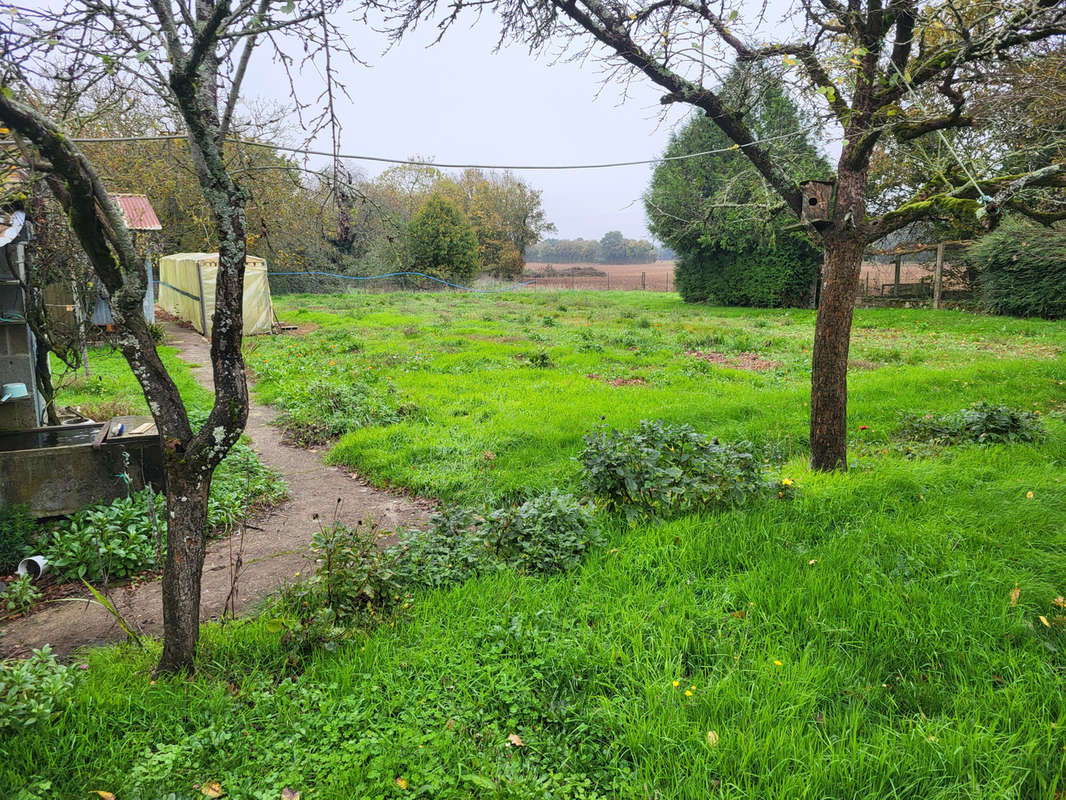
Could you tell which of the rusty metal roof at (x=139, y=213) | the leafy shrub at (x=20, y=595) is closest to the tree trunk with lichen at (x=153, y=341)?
the leafy shrub at (x=20, y=595)

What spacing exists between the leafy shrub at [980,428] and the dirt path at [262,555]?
5.56 meters

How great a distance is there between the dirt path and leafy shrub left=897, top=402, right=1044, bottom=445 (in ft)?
18.3

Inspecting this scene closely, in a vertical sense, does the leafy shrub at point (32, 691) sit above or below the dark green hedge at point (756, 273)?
below

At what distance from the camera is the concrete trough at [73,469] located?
15.0ft

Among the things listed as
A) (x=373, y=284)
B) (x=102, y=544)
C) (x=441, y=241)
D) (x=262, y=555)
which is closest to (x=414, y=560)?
(x=262, y=555)

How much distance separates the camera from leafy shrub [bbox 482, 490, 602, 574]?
380 centimetres

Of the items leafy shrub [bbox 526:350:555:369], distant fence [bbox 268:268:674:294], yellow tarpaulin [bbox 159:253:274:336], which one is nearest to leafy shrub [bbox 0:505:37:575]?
leafy shrub [bbox 526:350:555:369]

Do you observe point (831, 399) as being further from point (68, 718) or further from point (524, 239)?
point (524, 239)

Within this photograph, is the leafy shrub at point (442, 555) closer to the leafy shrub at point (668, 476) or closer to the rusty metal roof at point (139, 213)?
the leafy shrub at point (668, 476)

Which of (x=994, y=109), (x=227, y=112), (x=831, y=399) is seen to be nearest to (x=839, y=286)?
(x=831, y=399)

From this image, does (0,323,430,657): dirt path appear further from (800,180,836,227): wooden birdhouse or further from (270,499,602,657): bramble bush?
(800,180,836,227): wooden birdhouse

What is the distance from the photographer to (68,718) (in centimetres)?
244

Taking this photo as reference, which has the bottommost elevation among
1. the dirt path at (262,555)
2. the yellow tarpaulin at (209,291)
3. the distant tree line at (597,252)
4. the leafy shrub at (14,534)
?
the dirt path at (262,555)

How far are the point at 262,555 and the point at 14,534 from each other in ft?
5.98
